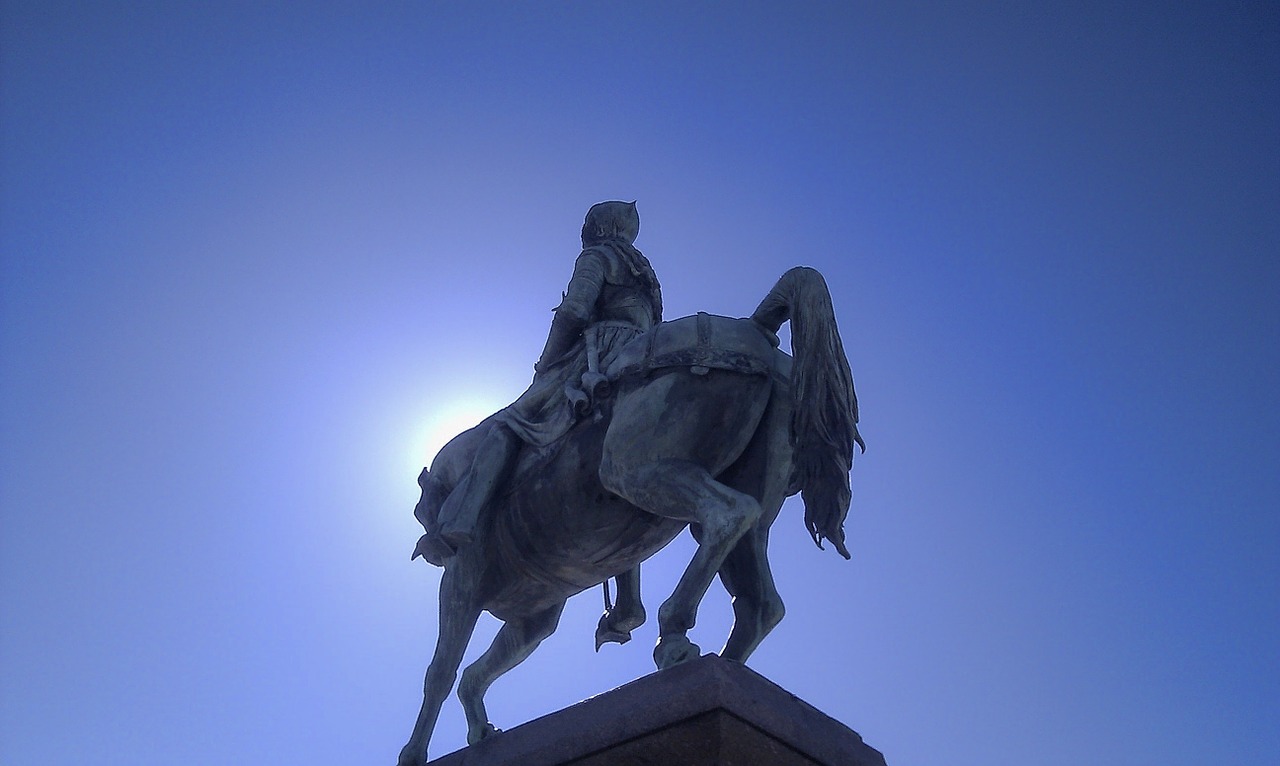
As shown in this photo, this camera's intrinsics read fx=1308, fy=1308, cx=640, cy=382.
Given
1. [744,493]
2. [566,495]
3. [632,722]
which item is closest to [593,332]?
[566,495]

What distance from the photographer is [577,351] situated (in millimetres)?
7906

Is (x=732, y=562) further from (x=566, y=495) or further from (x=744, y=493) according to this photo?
(x=566, y=495)

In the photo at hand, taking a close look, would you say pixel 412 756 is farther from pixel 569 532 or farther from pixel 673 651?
pixel 673 651

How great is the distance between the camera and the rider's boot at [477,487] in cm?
740

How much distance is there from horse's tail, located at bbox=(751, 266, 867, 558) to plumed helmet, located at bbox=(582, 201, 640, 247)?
2010 millimetres

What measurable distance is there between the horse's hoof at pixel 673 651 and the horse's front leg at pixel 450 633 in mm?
1712

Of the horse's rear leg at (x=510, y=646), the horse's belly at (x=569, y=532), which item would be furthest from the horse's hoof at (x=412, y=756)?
the horse's belly at (x=569, y=532)

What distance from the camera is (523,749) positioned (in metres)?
6.17

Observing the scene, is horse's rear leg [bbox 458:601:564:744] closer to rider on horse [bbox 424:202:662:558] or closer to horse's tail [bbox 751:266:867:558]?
rider on horse [bbox 424:202:662:558]

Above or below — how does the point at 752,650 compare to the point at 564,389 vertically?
below

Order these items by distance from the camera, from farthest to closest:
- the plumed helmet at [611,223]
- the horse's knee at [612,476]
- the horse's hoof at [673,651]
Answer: the plumed helmet at [611,223] < the horse's knee at [612,476] < the horse's hoof at [673,651]

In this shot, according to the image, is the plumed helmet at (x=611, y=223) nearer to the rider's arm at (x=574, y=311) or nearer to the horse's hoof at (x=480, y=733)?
the rider's arm at (x=574, y=311)

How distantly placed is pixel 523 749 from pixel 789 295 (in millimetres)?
2666

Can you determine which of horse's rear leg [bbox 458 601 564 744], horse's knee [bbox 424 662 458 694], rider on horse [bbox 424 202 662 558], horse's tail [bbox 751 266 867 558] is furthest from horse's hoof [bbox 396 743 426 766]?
horse's tail [bbox 751 266 867 558]
